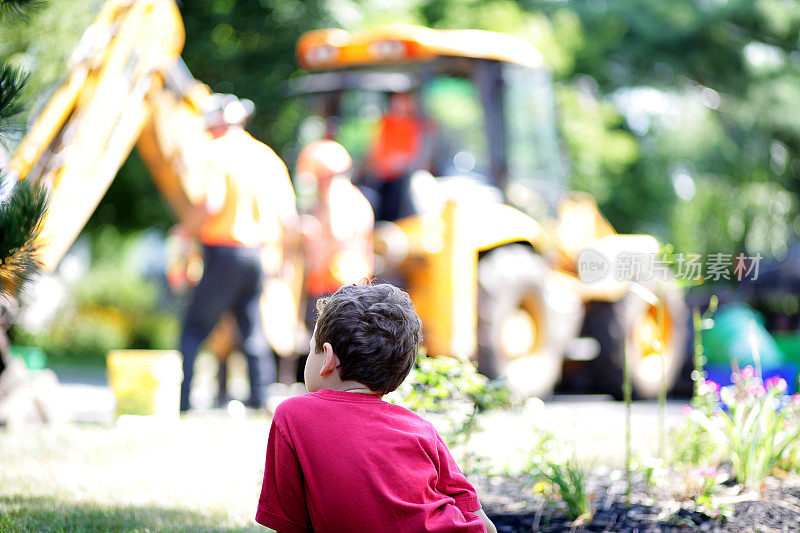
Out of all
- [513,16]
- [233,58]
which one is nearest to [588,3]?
[513,16]

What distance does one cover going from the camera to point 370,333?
2152mm

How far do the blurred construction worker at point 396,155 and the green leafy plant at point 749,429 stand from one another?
3950mm

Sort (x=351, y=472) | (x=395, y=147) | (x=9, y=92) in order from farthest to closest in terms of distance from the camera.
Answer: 1. (x=395, y=147)
2. (x=9, y=92)
3. (x=351, y=472)

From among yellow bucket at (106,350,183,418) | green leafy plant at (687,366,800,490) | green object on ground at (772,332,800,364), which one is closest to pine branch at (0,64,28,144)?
green leafy plant at (687,366,800,490)

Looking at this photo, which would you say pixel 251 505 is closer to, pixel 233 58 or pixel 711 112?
pixel 233 58

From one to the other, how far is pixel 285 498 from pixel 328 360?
344 mm

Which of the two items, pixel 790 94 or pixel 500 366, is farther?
pixel 790 94

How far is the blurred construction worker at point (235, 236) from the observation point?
21.2ft

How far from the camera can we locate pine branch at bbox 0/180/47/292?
269cm

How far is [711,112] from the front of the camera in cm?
1772

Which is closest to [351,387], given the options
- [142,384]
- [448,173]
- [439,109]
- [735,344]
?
[142,384]

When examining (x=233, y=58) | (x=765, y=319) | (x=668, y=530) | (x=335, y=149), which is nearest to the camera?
(x=668, y=530)

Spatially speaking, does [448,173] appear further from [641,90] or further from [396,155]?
[641,90]

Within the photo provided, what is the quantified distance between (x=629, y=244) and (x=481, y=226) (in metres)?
1.94
